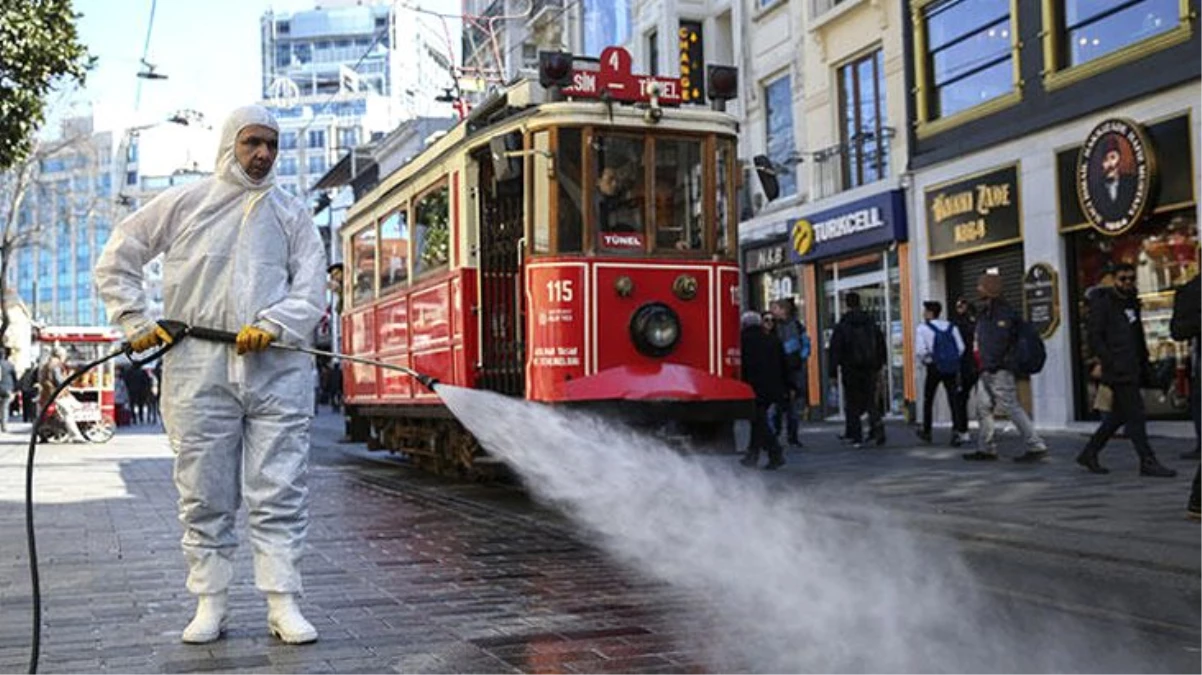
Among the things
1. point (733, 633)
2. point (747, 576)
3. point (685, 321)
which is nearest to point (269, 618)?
point (733, 633)

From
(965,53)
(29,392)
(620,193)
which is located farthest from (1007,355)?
(29,392)

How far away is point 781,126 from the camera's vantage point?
24562 millimetres

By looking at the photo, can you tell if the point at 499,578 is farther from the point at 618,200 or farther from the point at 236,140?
the point at 618,200

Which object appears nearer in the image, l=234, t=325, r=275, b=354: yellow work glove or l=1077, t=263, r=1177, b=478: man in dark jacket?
l=234, t=325, r=275, b=354: yellow work glove

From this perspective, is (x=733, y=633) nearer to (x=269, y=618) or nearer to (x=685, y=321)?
(x=269, y=618)

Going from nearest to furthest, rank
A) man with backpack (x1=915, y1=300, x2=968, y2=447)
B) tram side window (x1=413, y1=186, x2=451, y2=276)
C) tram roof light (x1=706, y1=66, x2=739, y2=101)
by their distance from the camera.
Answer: tram roof light (x1=706, y1=66, x2=739, y2=101) < tram side window (x1=413, y1=186, x2=451, y2=276) < man with backpack (x1=915, y1=300, x2=968, y2=447)

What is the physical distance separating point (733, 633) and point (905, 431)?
44.6 feet

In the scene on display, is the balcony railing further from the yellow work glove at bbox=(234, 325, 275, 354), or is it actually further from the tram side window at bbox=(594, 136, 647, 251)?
the yellow work glove at bbox=(234, 325, 275, 354)

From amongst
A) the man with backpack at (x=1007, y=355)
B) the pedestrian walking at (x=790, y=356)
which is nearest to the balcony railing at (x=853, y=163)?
the pedestrian walking at (x=790, y=356)

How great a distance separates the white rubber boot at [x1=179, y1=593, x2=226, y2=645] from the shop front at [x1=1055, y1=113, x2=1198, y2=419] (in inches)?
481

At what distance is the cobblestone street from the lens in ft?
Answer: 16.1

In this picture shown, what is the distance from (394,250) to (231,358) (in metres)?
8.71

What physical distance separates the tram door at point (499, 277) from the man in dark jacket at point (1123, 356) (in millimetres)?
4812

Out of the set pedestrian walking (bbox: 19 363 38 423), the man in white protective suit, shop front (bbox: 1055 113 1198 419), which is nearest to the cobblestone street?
the man in white protective suit
